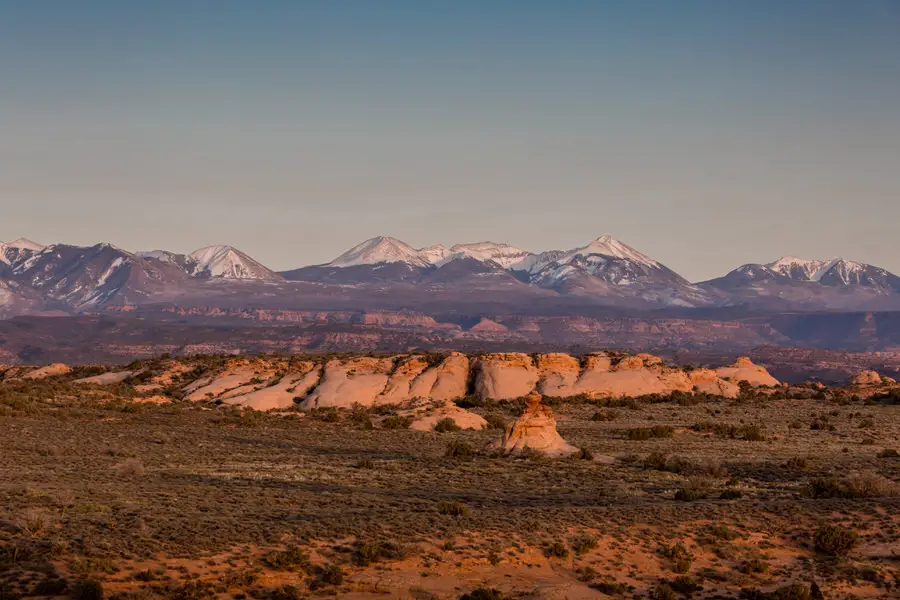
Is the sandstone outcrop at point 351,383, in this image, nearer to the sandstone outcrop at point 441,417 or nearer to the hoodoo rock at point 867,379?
the sandstone outcrop at point 441,417

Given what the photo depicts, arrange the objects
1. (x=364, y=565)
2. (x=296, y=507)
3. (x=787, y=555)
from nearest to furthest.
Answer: (x=364, y=565)
(x=787, y=555)
(x=296, y=507)

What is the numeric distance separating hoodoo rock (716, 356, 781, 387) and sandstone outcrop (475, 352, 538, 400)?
22832mm

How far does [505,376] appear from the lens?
85.5 m

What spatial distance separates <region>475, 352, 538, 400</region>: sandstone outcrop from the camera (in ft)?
275

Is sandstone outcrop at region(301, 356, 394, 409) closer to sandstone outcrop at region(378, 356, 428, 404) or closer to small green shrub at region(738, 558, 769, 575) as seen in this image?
sandstone outcrop at region(378, 356, 428, 404)

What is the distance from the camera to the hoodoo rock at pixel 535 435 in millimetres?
48875

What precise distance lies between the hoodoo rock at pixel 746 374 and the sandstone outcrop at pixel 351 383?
33977mm

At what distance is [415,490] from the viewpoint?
125 feet

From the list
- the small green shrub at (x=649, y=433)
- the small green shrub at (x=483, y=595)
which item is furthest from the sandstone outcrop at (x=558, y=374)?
the small green shrub at (x=483, y=595)

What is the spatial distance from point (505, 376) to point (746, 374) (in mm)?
29791

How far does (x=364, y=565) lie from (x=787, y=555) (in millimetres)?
11455

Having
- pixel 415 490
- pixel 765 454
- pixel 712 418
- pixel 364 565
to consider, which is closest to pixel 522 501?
pixel 415 490

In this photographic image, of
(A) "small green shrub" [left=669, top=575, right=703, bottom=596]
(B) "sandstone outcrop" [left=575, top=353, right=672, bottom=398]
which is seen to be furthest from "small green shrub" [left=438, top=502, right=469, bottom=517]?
(B) "sandstone outcrop" [left=575, top=353, right=672, bottom=398]

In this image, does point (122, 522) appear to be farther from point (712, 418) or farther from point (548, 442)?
point (712, 418)
